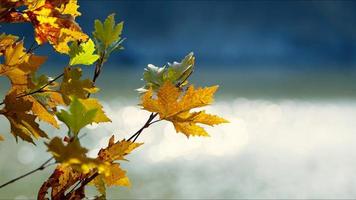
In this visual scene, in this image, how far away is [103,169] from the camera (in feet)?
1.07

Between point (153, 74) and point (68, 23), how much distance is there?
97mm

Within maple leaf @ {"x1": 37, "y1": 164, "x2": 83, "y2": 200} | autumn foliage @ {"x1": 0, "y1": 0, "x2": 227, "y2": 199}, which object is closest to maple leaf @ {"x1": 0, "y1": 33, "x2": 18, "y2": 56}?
autumn foliage @ {"x1": 0, "y1": 0, "x2": 227, "y2": 199}

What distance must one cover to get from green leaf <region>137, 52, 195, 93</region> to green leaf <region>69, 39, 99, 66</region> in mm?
54

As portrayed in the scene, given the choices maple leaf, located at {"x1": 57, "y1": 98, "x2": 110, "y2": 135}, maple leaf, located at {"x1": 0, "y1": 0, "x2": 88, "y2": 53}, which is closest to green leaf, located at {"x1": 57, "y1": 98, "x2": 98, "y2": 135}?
maple leaf, located at {"x1": 57, "y1": 98, "x2": 110, "y2": 135}

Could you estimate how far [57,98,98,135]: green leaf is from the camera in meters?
0.33

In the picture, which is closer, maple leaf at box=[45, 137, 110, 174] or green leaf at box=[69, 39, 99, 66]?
maple leaf at box=[45, 137, 110, 174]

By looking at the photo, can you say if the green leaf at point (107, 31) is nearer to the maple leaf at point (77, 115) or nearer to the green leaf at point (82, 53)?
the green leaf at point (82, 53)

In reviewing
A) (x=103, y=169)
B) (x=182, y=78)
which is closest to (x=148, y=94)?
(x=182, y=78)

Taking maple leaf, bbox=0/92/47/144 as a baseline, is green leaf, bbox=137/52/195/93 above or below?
above

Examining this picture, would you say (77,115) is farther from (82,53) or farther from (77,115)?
(82,53)

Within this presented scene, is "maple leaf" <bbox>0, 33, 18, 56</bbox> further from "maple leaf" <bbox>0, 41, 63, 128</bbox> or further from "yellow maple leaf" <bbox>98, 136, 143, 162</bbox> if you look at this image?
"yellow maple leaf" <bbox>98, 136, 143, 162</bbox>

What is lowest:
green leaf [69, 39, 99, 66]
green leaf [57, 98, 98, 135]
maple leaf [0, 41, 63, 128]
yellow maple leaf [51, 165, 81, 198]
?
green leaf [57, 98, 98, 135]

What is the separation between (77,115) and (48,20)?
12 cm

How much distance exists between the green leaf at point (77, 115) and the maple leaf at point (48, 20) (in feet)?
0.35
